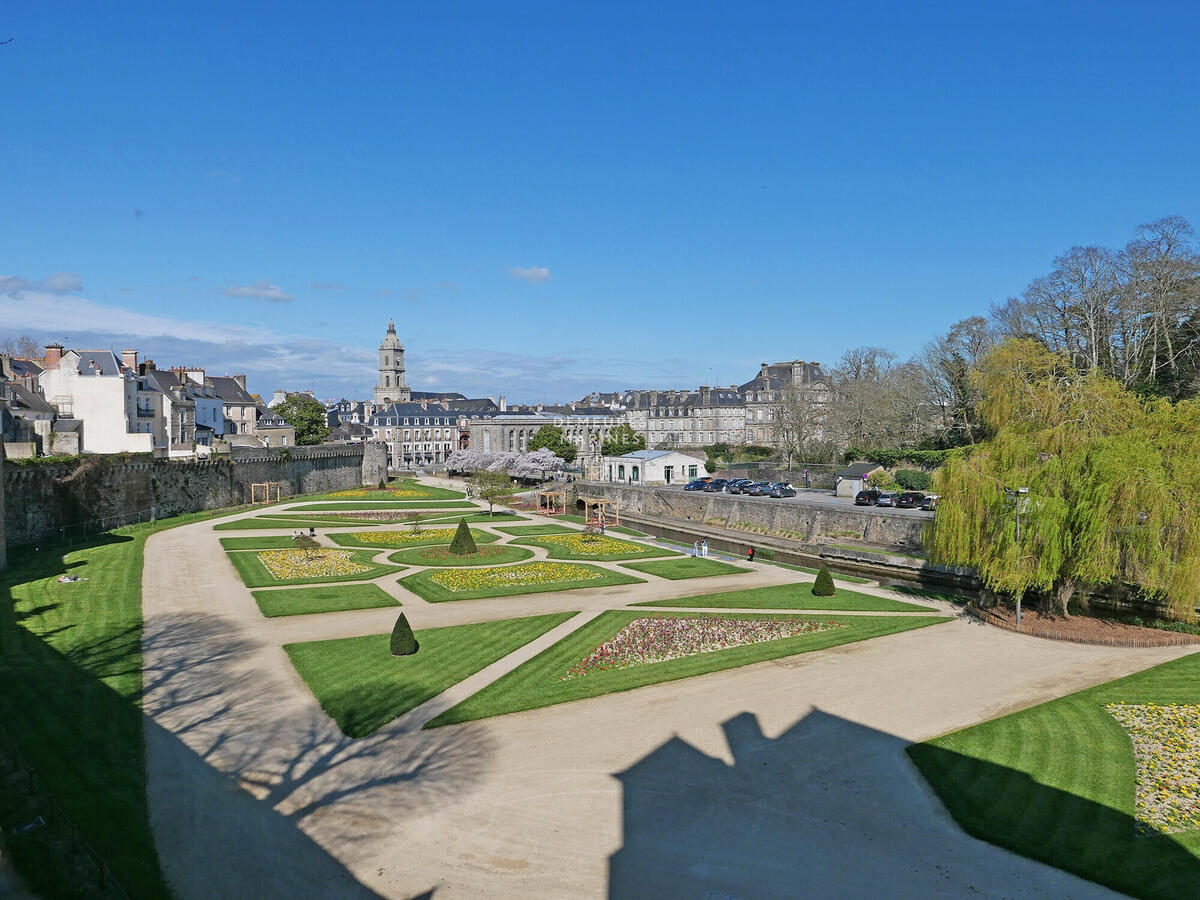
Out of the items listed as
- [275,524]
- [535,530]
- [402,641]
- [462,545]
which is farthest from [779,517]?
[402,641]

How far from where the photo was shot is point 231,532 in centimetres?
4338

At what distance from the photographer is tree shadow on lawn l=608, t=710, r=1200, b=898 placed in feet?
34.4

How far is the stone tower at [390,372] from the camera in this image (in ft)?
471

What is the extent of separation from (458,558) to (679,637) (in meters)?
15.7

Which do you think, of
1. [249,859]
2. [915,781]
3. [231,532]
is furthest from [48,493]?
[915,781]

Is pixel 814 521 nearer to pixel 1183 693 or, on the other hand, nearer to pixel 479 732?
pixel 1183 693

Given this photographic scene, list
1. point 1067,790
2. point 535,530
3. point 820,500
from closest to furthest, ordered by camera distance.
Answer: point 1067,790
point 535,530
point 820,500

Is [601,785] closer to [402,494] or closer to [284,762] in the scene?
[284,762]

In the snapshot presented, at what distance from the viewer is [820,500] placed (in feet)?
170

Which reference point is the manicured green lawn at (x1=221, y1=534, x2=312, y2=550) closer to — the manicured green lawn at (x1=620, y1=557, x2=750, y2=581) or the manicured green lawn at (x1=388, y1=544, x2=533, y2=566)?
the manicured green lawn at (x1=388, y1=544, x2=533, y2=566)

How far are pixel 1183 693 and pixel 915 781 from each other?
8.54 m

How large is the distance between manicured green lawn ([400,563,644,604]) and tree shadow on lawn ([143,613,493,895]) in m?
9.44

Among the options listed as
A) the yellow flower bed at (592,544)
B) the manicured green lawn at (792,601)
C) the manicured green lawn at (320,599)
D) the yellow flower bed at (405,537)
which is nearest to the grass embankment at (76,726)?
the manicured green lawn at (320,599)

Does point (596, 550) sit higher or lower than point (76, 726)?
higher
